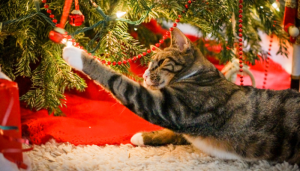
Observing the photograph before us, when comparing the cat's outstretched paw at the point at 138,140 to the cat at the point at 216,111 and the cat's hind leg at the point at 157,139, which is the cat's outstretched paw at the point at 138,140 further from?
the cat at the point at 216,111

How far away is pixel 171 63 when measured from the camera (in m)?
0.91

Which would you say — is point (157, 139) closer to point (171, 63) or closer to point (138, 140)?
point (138, 140)

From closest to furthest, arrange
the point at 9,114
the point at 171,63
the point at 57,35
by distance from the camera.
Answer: the point at 9,114
the point at 57,35
the point at 171,63

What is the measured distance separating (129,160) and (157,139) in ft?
0.51

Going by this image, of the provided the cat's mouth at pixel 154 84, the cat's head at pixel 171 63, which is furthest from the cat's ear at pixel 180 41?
the cat's mouth at pixel 154 84

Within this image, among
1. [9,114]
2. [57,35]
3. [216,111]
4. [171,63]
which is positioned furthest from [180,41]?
[9,114]

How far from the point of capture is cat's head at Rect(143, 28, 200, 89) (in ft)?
2.98

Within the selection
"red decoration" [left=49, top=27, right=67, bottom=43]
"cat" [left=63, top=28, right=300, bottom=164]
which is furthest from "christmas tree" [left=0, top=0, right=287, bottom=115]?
"cat" [left=63, top=28, right=300, bottom=164]

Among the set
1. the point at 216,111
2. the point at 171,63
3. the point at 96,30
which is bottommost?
the point at 216,111

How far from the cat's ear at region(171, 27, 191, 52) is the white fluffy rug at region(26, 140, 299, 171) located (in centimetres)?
32

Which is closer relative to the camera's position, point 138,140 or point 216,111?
point 216,111

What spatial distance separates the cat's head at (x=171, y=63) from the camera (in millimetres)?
907

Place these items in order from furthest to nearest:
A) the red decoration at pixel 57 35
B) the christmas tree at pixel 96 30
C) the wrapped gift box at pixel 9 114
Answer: the christmas tree at pixel 96 30, the red decoration at pixel 57 35, the wrapped gift box at pixel 9 114

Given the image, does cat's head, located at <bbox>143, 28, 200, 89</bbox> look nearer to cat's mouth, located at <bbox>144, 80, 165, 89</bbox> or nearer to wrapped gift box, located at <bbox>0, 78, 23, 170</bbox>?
cat's mouth, located at <bbox>144, 80, 165, 89</bbox>
